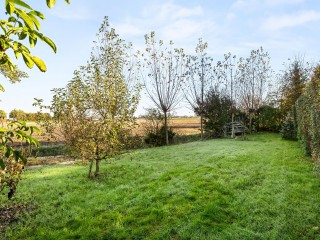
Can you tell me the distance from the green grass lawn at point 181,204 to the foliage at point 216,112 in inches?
684

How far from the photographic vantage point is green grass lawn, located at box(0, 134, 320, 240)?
612 cm

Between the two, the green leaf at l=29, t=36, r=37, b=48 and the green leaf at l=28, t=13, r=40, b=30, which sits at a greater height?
the green leaf at l=28, t=13, r=40, b=30

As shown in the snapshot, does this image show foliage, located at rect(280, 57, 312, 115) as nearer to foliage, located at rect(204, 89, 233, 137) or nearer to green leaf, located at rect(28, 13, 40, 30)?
foliage, located at rect(204, 89, 233, 137)

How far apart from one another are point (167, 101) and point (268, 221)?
23.3 m

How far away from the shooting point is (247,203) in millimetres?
7289

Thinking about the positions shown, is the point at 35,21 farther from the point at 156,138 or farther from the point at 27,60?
the point at 156,138

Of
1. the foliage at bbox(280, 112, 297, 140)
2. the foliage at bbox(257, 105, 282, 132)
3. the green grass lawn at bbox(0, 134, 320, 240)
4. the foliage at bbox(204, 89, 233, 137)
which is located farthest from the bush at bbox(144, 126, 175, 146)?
the green grass lawn at bbox(0, 134, 320, 240)

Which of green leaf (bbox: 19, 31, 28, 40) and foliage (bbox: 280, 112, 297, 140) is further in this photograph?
foliage (bbox: 280, 112, 297, 140)

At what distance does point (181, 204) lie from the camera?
748cm

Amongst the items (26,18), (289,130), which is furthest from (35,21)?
(289,130)

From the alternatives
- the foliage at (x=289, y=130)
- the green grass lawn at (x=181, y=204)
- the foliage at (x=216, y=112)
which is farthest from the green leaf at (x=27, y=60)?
the foliage at (x=216, y=112)

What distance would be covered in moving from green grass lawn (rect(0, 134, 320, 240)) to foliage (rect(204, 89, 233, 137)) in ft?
57.0

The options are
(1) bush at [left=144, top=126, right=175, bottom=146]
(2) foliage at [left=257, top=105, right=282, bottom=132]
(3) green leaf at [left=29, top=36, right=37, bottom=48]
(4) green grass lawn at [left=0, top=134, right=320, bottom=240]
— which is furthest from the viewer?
(2) foliage at [left=257, top=105, right=282, bottom=132]

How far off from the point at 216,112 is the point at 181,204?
22776 mm
